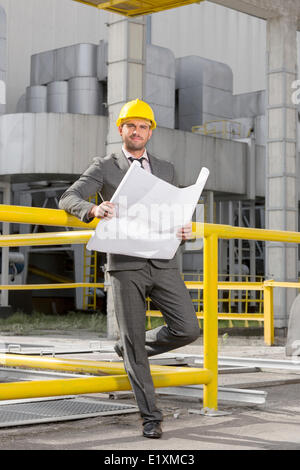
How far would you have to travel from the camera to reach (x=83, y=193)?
4.36 metres

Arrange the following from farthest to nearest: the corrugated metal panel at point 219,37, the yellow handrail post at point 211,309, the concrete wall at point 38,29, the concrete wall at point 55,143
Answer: the corrugated metal panel at point 219,37 → the concrete wall at point 38,29 → the concrete wall at point 55,143 → the yellow handrail post at point 211,309

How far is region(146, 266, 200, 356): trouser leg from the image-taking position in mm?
4441

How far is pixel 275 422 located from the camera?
16.4 feet

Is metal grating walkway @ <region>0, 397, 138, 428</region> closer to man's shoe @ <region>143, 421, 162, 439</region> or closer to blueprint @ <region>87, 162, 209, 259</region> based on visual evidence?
man's shoe @ <region>143, 421, 162, 439</region>

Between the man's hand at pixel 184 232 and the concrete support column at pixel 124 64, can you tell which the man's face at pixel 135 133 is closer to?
the man's hand at pixel 184 232

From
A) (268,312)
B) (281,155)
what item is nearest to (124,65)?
(281,155)

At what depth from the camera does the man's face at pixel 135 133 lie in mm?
4473

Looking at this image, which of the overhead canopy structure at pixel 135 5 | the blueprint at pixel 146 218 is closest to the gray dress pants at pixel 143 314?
the blueprint at pixel 146 218

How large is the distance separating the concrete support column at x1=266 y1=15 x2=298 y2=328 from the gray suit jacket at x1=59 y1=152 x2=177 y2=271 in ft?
44.8

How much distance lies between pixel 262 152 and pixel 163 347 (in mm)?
19318

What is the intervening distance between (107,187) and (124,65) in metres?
11.4

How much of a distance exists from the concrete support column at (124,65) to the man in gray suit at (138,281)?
1077cm

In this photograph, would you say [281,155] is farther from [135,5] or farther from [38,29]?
[38,29]
